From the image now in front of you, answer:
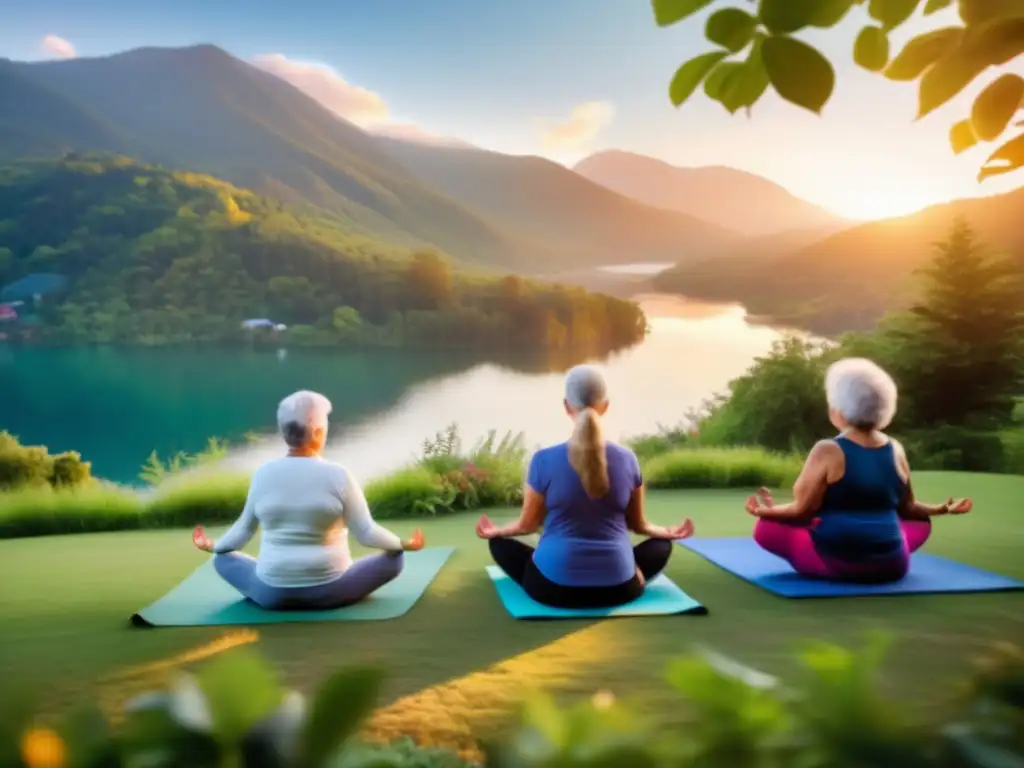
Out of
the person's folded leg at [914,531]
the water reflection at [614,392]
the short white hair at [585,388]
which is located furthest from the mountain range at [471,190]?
the short white hair at [585,388]

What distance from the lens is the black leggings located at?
10.6 feet

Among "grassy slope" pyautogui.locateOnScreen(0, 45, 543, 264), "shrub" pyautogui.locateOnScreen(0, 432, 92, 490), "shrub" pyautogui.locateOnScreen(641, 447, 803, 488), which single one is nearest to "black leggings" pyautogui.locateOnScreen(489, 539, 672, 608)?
"shrub" pyautogui.locateOnScreen(641, 447, 803, 488)

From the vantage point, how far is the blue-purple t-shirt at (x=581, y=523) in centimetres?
322

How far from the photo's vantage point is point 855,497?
3387 millimetres

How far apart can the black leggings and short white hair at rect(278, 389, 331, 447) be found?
0.79 metres

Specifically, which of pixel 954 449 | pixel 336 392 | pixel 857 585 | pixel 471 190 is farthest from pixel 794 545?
pixel 471 190

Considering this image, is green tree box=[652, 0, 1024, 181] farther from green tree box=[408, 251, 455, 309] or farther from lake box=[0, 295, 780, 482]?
green tree box=[408, 251, 455, 309]

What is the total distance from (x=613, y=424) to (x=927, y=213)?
3989mm

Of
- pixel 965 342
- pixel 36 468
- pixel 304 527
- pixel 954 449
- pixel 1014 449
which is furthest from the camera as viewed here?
pixel 965 342

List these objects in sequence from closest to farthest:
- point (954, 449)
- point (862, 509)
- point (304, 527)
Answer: point (304, 527) < point (862, 509) < point (954, 449)

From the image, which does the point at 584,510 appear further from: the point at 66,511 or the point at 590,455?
the point at 66,511

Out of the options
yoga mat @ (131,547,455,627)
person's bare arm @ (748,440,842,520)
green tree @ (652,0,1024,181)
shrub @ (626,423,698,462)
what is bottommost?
yoga mat @ (131,547,455,627)

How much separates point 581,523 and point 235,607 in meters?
1.27

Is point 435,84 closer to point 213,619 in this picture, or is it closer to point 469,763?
point 213,619
